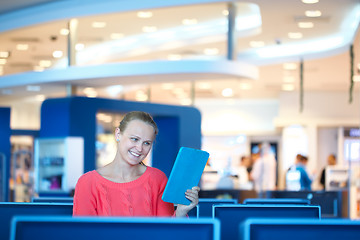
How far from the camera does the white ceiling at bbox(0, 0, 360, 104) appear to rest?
1130cm

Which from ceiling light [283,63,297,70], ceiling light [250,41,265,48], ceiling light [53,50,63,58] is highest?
ceiling light [53,50,63,58]

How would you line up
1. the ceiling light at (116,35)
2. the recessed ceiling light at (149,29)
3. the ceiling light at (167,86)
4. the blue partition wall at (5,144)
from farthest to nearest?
the ceiling light at (167,86), the blue partition wall at (5,144), the ceiling light at (116,35), the recessed ceiling light at (149,29)

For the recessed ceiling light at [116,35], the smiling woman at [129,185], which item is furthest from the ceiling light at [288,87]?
the smiling woman at [129,185]

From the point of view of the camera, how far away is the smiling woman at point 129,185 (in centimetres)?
275

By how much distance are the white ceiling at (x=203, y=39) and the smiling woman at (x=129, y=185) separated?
718 cm

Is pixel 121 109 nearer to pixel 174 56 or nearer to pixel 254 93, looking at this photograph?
pixel 174 56

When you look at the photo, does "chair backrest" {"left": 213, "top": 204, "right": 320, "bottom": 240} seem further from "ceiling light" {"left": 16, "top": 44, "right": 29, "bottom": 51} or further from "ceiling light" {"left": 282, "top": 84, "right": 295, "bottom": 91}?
"ceiling light" {"left": 282, "top": 84, "right": 295, "bottom": 91}

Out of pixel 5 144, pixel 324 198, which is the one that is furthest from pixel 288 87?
pixel 324 198

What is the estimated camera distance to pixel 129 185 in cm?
281

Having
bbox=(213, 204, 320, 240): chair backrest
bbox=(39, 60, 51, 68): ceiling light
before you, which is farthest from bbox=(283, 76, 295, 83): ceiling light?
bbox=(213, 204, 320, 240): chair backrest

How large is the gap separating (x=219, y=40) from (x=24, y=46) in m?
4.73

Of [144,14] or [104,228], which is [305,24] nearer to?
[144,14]

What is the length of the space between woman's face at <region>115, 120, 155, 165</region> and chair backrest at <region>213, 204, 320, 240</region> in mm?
1206

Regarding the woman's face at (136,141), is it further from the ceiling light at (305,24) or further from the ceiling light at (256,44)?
the ceiling light at (256,44)
